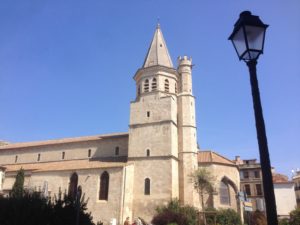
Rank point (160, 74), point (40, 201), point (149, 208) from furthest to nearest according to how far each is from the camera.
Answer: point (160, 74) < point (149, 208) < point (40, 201)

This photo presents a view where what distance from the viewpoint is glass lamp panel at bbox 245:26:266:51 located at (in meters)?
4.94

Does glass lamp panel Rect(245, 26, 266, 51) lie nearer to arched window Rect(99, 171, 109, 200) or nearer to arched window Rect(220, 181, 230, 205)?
arched window Rect(99, 171, 109, 200)

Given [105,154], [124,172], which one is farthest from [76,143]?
[124,172]

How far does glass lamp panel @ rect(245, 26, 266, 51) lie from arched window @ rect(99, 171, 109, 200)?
2862 centimetres

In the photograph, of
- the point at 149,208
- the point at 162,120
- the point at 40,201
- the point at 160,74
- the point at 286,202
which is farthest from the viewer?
the point at 286,202

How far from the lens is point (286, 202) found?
53281 millimetres

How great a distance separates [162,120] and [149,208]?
32.0 feet

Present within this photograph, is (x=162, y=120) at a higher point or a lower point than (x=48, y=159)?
higher

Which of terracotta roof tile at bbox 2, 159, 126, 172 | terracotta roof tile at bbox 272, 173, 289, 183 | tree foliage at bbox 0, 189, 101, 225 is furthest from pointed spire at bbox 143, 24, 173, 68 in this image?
terracotta roof tile at bbox 272, 173, 289, 183

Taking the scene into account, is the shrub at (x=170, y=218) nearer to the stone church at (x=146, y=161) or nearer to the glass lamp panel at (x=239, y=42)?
the stone church at (x=146, y=161)

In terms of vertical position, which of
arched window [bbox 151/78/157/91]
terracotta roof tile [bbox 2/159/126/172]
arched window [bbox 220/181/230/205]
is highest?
arched window [bbox 151/78/157/91]

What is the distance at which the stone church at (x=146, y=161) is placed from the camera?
101 feet

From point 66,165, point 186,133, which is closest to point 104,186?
point 66,165

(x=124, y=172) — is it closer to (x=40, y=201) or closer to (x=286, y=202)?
(x=40, y=201)
